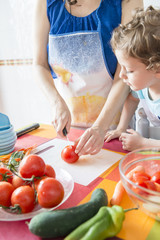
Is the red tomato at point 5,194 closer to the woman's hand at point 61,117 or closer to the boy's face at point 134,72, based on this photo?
the woman's hand at point 61,117

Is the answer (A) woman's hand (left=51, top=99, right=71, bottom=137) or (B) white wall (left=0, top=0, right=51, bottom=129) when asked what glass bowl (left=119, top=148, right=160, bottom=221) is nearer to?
(A) woman's hand (left=51, top=99, right=71, bottom=137)

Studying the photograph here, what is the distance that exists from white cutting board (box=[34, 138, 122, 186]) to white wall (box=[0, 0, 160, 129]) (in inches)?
61.6

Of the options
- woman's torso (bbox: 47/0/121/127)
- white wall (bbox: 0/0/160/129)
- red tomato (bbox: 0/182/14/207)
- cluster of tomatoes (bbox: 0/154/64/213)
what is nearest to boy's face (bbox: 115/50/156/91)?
woman's torso (bbox: 47/0/121/127)

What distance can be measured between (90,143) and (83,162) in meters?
0.09

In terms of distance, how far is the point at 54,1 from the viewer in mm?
1318

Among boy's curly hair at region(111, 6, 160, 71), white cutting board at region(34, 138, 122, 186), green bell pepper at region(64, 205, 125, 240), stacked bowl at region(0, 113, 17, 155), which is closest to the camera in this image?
green bell pepper at region(64, 205, 125, 240)

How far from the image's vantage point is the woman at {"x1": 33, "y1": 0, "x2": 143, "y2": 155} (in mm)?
1278

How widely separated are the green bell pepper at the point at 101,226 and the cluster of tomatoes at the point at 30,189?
5.3 inches

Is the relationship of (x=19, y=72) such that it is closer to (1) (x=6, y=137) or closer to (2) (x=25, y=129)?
(2) (x=25, y=129)

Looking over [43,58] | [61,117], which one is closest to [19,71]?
[43,58]

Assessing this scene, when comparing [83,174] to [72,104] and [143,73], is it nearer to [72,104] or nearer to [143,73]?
[143,73]

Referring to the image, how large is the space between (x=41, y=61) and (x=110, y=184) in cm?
95

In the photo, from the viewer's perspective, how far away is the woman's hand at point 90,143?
0.98 m

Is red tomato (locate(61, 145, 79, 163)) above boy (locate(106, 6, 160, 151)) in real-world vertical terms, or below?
below
